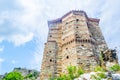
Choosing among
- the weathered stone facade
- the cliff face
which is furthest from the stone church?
the cliff face

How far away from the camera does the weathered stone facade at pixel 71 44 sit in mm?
45969

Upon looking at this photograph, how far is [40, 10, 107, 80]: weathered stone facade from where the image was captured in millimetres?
45969

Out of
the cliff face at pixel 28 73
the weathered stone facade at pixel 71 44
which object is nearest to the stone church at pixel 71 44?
the weathered stone facade at pixel 71 44

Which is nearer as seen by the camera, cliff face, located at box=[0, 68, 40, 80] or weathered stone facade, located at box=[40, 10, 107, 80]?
weathered stone facade, located at box=[40, 10, 107, 80]

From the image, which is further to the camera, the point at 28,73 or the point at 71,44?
the point at 28,73

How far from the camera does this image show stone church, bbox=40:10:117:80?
45.9 metres

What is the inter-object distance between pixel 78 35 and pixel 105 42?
27.5 feet

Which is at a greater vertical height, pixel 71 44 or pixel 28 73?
pixel 71 44

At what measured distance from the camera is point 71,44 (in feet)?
158

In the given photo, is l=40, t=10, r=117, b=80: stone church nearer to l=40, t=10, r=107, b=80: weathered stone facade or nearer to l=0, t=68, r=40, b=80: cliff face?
l=40, t=10, r=107, b=80: weathered stone facade

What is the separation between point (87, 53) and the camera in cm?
4606

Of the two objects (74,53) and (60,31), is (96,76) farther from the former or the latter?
(60,31)

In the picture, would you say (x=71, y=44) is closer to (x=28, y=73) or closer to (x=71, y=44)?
(x=71, y=44)

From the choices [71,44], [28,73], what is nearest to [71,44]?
[71,44]
